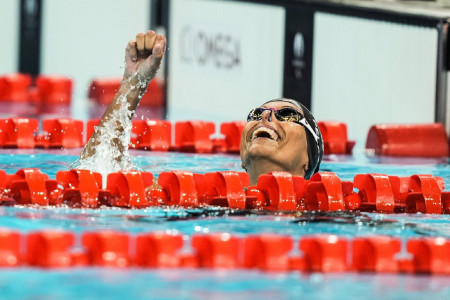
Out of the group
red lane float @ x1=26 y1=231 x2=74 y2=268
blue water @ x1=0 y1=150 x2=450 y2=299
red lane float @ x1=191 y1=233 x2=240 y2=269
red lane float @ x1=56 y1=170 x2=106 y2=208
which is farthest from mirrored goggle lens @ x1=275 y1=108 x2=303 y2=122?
red lane float @ x1=26 y1=231 x2=74 y2=268

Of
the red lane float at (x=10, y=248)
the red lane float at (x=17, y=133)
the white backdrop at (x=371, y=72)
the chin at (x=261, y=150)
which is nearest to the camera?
the red lane float at (x=10, y=248)

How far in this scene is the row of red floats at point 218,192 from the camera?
4.95 meters

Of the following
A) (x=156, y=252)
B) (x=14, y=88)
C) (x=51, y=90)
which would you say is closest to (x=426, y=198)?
(x=156, y=252)

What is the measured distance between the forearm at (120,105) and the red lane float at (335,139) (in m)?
2.62

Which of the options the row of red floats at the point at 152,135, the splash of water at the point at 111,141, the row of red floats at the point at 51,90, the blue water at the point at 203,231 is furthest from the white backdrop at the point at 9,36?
the splash of water at the point at 111,141

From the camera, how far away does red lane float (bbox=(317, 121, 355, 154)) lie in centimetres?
787

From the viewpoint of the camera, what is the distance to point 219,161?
709cm

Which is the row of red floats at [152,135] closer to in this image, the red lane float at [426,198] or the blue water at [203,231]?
the blue water at [203,231]

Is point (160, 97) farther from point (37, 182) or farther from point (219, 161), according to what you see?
point (37, 182)

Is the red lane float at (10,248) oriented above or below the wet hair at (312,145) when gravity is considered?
below

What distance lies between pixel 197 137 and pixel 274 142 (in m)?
2.52

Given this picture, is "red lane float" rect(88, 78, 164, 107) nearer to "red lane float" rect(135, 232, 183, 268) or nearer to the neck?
the neck

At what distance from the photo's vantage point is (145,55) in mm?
5426

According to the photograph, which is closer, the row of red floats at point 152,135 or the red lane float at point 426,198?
the red lane float at point 426,198
